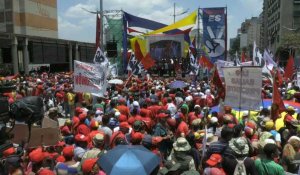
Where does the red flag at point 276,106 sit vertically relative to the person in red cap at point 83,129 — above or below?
above

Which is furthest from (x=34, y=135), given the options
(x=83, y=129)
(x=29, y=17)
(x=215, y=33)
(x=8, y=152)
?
(x=29, y=17)

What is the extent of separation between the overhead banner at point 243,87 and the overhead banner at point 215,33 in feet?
33.8

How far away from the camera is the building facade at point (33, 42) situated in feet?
110

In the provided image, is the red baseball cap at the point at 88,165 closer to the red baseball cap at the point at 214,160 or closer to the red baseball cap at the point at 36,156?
the red baseball cap at the point at 36,156

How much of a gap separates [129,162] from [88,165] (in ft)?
3.26

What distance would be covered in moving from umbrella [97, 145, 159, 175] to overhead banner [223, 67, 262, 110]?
3.67 meters

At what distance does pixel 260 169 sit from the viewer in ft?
15.4

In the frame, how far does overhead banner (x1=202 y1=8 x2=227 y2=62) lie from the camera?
18.0 metres

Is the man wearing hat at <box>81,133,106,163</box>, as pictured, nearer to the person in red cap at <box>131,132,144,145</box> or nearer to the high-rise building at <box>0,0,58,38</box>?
the person in red cap at <box>131,132,144,145</box>

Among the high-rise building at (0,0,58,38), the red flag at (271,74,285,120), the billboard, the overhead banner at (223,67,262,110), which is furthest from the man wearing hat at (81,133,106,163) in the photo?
the high-rise building at (0,0,58,38)

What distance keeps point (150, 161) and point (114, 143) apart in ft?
7.39

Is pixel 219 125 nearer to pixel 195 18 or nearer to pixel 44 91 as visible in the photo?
pixel 44 91

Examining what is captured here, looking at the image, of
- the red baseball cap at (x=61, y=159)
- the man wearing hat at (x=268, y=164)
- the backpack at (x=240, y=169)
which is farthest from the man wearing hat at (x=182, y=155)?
the red baseball cap at (x=61, y=159)

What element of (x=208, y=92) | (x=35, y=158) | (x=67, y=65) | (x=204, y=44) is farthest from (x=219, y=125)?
(x=67, y=65)
